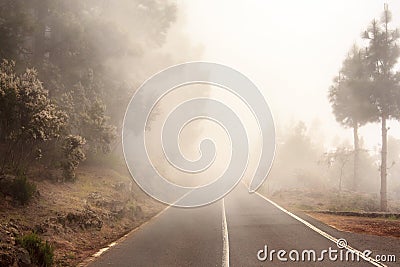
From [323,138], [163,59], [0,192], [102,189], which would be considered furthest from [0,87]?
[323,138]

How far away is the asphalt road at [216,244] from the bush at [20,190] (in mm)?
3571

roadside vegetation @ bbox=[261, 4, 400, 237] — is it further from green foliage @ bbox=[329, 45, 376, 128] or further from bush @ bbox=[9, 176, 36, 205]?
bush @ bbox=[9, 176, 36, 205]

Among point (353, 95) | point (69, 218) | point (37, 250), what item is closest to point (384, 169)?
point (353, 95)

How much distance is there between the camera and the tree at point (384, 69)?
2712 centimetres

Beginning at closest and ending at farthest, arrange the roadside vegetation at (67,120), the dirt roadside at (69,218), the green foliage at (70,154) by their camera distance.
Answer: the dirt roadside at (69,218) < the roadside vegetation at (67,120) < the green foliage at (70,154)

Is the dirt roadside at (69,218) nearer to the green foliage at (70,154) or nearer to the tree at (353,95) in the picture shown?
the green foliage at (70,154)

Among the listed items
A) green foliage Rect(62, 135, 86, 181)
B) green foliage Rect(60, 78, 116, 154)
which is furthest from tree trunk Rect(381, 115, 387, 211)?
green foliage Rect(62, 135, 86, 181)

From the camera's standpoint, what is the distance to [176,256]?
365 inches

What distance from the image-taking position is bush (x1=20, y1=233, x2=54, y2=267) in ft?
26.2

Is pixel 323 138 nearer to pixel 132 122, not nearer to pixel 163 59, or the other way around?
pixel 163 59

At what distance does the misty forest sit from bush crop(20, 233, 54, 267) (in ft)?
0.07

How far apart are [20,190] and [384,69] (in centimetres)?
2644

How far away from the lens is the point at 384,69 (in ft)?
90.8

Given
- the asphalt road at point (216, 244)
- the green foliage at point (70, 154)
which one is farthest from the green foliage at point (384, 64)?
the green foliage at point (70, 154)
